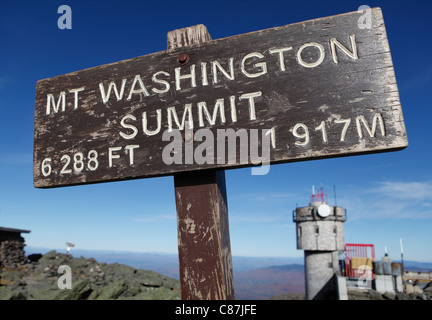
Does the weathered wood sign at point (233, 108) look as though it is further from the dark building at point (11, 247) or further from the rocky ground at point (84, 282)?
the dark building at point (11, 247)

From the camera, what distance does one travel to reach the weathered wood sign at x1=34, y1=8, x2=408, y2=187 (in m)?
1.79

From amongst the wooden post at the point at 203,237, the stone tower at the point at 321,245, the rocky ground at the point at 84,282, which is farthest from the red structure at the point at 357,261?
the wooden post at the point at 203,237

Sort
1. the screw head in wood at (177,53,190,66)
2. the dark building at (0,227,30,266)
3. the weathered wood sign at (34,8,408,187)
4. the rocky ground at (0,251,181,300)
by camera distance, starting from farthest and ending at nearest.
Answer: the dark building at (0,227,30,266) → the rocky ground at (0,251,181,300) → the screw head in wood at (177,53,190,66) → the weathered wood sign at (34,8,408,187)

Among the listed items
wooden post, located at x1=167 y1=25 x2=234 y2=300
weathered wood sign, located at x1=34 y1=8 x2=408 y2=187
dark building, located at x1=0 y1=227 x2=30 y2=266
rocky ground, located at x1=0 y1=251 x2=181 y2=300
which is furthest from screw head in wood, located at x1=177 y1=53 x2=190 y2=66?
dark building, located at x1=0 y1=227 x2=30 y2=266

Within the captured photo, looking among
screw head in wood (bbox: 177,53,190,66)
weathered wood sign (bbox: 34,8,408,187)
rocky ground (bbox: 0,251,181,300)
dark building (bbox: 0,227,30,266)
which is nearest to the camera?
weathered wood sign (bbox: 34,8,408,187)

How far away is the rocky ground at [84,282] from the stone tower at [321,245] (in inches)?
619

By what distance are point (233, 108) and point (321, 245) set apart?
3110cm

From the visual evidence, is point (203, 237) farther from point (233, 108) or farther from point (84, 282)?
point (84, 282)

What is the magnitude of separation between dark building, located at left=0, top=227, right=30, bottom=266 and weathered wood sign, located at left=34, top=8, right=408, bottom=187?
94.1 ft

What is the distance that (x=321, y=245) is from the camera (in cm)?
2998

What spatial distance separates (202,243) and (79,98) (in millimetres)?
1472

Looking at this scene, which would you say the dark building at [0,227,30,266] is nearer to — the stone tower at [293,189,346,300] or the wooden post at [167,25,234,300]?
the stone tower at [293,189,346,300]

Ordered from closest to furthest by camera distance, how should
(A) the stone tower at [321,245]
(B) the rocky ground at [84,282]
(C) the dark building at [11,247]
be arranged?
(B) the rocky ground at [84,282] → (C) the dark building at [11,247] → (A) the stone tower at [321,245]

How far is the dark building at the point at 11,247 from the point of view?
25369mm
